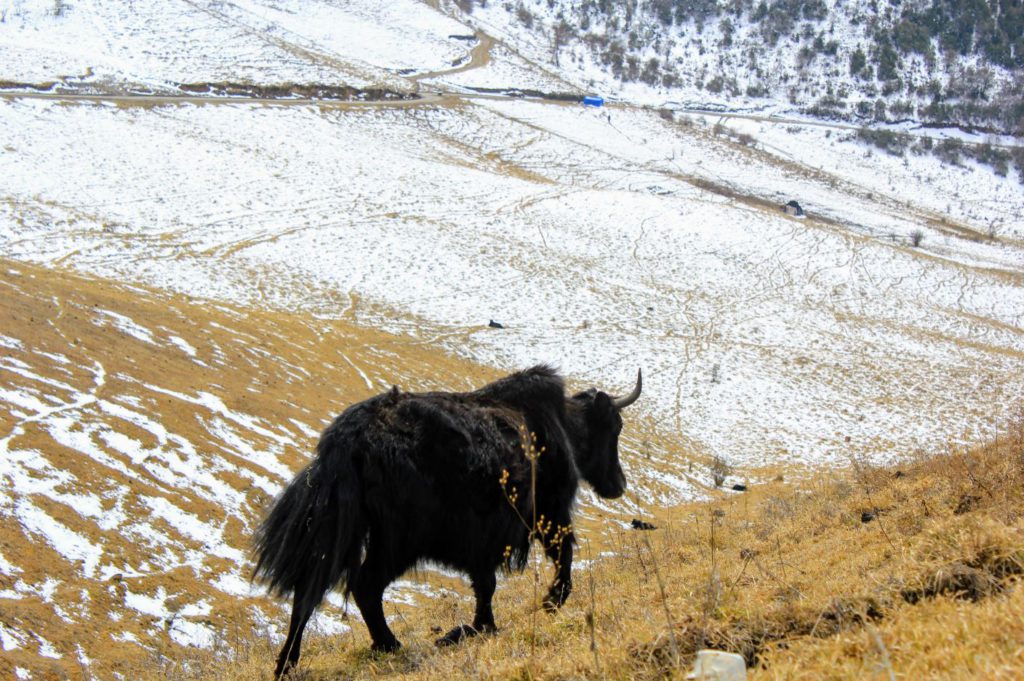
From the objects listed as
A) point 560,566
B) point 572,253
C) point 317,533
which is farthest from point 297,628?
point 572,253

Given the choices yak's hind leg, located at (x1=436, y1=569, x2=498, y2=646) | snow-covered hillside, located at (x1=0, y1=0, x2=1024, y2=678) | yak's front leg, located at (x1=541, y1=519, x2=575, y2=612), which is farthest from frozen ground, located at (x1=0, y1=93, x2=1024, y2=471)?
yak's hind leg, located at (x1=436, y1=569, x2=498, y2=646)

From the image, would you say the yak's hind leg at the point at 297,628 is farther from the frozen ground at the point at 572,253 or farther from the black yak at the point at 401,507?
the frozen ground at the point at 572,253

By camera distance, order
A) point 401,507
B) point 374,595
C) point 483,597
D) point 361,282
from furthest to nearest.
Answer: point 361,282, point 483,597, point 374,595, point 401,507

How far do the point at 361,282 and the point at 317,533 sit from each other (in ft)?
90.0

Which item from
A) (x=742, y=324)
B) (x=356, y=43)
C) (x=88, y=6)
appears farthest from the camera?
(x=356, y=43)

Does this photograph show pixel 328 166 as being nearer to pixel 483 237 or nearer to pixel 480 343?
pixel 483 237

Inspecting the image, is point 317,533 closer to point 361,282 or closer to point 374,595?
point 374,595

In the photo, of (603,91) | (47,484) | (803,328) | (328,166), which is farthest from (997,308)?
(603,91)

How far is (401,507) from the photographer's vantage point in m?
6.66

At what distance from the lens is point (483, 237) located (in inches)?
1619

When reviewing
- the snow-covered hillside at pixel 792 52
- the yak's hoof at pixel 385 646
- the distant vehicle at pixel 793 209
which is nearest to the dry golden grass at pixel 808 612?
the yak's hoof at pixel 385 646

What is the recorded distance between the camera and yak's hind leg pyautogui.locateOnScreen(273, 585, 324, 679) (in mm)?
6195

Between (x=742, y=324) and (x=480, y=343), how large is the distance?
40.8ft

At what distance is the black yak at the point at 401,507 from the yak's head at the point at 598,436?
1705 millimetres
